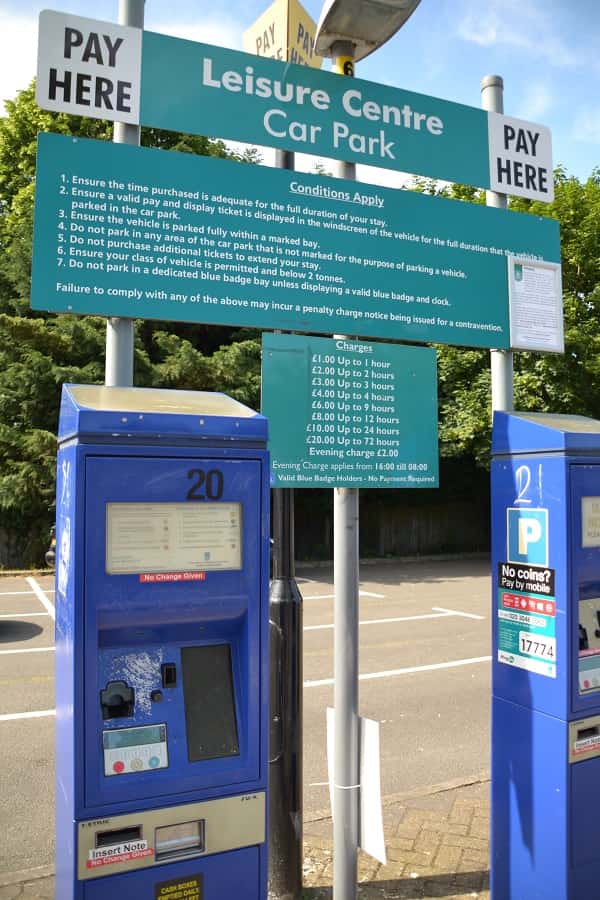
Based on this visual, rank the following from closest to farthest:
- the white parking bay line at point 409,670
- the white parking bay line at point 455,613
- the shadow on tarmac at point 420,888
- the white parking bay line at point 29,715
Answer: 1. the shadow on tarmac at point 420,888
2. the white parking bay line at point 29,715
3. the white parking bay line at point 409,670
4. the white parking bay line at point 455,613

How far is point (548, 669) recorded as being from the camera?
3.12m

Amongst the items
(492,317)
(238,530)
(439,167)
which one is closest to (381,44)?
(439,167)

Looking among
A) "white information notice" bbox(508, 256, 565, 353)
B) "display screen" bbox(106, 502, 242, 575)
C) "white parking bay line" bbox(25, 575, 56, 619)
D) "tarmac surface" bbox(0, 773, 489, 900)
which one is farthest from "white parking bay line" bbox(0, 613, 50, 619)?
"display screen" bbox(106, 502, 242, 575)

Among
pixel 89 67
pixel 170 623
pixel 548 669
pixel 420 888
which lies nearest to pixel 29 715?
pixel 420 888

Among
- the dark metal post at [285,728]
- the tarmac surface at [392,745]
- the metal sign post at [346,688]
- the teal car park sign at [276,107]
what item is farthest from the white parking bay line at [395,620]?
the teal car park sign at [276,107]

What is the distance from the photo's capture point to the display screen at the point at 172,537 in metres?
2.35

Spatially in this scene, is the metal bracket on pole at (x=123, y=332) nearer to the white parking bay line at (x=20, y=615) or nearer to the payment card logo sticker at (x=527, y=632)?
the payment card logo sticker at (x=527, y=632)

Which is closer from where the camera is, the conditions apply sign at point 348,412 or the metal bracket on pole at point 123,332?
the metal bracket on pole at point 123,332

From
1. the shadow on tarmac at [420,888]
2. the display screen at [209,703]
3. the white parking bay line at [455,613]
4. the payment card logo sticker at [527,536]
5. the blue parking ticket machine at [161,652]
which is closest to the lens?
the blue parking ticket machine at [161,652]

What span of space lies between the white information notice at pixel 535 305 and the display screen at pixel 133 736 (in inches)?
97.0

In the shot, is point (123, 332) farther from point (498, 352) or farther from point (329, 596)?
point (329, 596)

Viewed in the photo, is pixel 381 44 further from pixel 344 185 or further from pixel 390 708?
pixel 390 708

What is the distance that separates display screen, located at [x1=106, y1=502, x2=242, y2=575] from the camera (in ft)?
7.72

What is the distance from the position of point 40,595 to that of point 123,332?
1167cm
